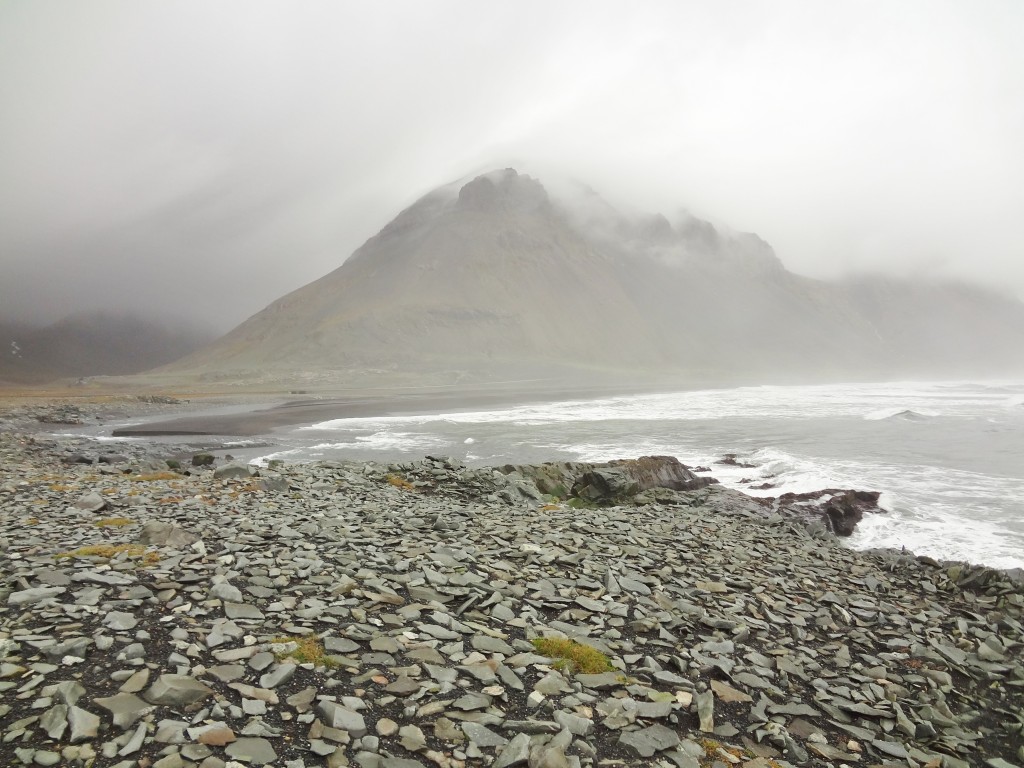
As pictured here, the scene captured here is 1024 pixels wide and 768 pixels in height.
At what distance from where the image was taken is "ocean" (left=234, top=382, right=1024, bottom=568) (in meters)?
22.5

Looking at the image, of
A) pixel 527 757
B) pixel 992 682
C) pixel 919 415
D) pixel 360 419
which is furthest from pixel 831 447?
pixel 360 419

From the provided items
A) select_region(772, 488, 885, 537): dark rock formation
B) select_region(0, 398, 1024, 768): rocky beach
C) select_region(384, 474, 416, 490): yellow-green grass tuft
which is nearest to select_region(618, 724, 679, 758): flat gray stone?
select_region(0, 398, 1024, 768): rocky beach

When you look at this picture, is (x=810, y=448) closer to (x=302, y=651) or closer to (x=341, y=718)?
(x=302, y=651)

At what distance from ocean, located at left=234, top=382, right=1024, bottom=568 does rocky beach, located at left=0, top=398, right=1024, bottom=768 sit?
9850 mm

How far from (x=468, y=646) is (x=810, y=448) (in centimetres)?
4016

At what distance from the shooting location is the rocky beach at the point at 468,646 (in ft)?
17.5

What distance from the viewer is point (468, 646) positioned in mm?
7340

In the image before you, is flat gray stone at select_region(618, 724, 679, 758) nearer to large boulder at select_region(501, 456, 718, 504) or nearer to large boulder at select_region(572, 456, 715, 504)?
large boulder at select_region(501, 456, 718, 504)

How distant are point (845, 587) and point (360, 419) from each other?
58640mm

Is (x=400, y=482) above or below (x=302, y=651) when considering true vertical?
below

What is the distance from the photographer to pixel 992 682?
8938 millimetres

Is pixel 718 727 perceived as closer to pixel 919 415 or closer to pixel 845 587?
pixel 845 587

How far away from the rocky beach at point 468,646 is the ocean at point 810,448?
32.3ft

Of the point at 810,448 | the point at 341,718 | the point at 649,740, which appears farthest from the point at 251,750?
the point at 810,448
